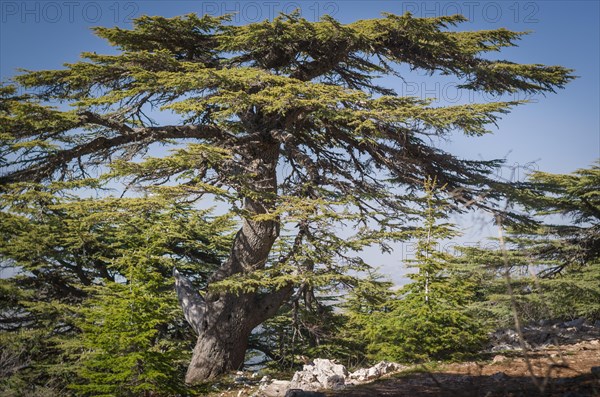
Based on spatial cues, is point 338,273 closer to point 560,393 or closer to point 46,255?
point 560,393

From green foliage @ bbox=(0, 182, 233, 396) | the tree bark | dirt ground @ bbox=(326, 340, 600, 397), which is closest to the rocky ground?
dirt ground @ bbox=(326, 340, 600, 397)

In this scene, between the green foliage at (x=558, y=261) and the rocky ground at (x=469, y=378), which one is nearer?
the rocky ground at (x=469, y=378)

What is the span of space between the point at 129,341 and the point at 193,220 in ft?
19.4

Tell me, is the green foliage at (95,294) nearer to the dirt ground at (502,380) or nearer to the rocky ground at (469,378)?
the rocky ground at (469,378)

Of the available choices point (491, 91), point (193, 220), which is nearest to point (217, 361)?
point (193, 220)

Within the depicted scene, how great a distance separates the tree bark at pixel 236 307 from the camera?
34.8 feet

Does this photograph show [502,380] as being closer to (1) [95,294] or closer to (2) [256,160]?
(2) [256,160]

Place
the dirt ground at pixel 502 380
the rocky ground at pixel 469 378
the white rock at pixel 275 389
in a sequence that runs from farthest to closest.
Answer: the white rock at pixel 275 389
the rocky ground at pixel 469 378
the dirt ground at pixel 502 380

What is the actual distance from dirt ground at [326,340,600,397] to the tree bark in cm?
418

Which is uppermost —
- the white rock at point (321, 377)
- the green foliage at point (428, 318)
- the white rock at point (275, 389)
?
the green foliage at point (428, 318)

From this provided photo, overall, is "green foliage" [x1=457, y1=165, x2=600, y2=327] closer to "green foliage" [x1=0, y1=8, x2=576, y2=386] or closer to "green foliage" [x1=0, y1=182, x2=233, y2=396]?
"green foliage" [x1=0, y1=8, x2=576, y2=386]

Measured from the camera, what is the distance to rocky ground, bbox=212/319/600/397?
517cm

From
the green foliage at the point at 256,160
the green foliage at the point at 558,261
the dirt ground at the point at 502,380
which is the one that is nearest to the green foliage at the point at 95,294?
the green foliage at the point at 256,160

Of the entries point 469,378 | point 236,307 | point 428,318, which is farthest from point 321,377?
point 469,378
